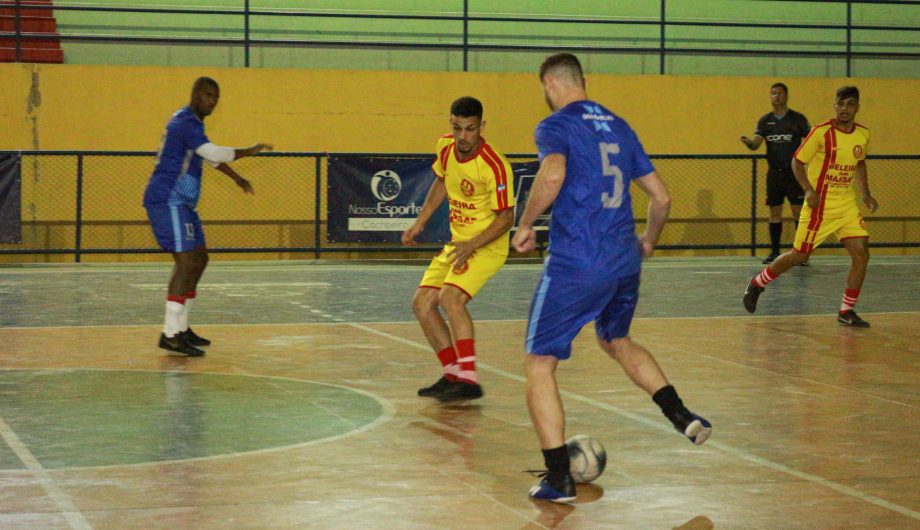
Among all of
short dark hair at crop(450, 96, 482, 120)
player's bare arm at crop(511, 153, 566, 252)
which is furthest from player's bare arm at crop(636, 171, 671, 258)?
short dark hair at crop(450, 96, 482, 120)

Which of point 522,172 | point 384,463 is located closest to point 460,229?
point 384,463

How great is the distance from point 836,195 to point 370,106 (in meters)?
10.1

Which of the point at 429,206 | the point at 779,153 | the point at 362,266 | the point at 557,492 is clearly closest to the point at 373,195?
the point at 362,266

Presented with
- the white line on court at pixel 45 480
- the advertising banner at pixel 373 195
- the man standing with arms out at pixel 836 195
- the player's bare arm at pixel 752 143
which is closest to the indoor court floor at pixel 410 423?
the white line on court at pixel 45 480

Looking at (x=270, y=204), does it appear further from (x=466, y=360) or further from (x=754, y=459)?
(x=754, y=459)

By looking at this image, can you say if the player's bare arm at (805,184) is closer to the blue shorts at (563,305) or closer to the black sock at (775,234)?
the blue shorts at (563,305)

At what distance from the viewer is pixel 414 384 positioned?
31.9ft

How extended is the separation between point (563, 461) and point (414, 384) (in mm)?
3424

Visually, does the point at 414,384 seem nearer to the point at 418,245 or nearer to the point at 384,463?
the point at 384,463

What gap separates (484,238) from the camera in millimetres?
8508

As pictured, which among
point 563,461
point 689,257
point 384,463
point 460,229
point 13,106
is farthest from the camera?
point 689,257

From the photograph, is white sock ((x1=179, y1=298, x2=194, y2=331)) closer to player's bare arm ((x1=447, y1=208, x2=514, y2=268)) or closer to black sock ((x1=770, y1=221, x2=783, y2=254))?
player's bare arm ((x1=447, y1=208, x2=514, y2=268))

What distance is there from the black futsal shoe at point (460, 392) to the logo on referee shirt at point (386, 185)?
11.7 meters

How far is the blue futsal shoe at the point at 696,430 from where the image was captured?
6.83 meters
